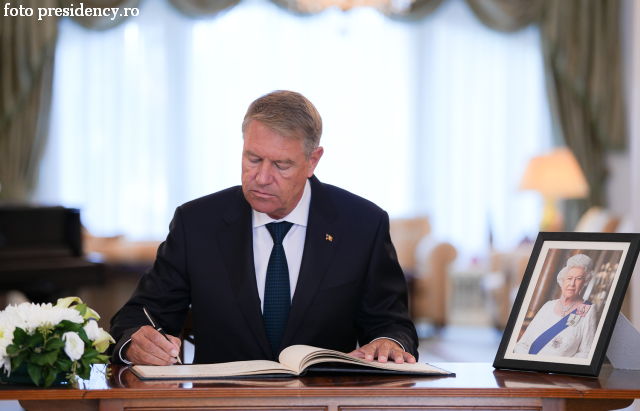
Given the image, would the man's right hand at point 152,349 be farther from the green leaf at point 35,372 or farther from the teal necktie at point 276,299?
the teal necktie at point 276,299

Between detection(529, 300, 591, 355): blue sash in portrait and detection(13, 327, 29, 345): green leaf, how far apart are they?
37.1 inches

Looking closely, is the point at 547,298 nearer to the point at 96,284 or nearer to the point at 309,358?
the point at 309,358

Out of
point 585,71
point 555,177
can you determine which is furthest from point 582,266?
point 585,71

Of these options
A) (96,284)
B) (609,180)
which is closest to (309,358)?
(96,284)

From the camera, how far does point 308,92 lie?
6.52 metres

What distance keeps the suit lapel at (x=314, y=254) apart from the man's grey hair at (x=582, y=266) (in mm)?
622

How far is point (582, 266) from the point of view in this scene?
131 centimetres

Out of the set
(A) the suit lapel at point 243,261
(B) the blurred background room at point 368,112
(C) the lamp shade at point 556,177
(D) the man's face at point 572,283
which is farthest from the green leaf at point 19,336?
(C) the lamp shade at point 556,177

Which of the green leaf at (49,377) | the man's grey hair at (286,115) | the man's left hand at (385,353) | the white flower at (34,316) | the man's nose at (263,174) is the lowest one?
the man's left hand at (385,353)

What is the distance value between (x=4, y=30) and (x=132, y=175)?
1780 millimetres

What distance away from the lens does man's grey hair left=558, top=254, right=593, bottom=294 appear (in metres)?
1.30

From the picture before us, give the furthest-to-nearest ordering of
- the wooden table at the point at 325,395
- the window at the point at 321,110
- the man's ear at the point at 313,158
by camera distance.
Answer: the window at the point at 321,110, the man's ear at the point at 313,158, the wooden table at the point at 325,395

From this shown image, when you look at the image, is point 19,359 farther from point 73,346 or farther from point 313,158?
point 313,158

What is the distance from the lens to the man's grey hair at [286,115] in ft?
5.26
